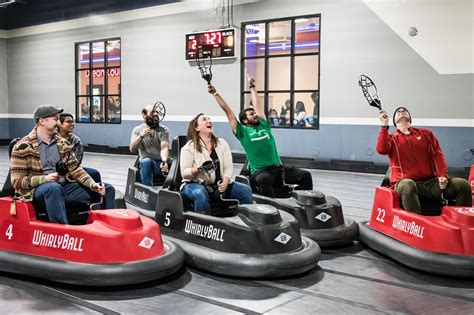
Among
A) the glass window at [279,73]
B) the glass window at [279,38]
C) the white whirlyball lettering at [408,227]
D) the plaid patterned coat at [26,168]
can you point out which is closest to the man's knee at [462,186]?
the white whirlyball lettering at [408,227]

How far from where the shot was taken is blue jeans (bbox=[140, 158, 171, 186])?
555 cm

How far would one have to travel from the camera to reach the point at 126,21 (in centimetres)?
1334

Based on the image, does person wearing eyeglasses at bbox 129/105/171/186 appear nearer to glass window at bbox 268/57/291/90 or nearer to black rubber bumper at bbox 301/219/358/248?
black rubber bumper at bbox 301/219/358/248

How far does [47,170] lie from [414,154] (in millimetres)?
2626

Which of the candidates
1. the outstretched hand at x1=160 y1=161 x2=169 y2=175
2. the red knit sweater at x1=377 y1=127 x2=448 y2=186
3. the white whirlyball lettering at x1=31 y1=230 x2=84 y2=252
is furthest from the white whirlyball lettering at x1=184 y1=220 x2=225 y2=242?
the outstretched hand at x1=160 y1=161 x2=169 y2=175

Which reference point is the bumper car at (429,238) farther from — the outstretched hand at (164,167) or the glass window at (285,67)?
the glass window at (285,67)

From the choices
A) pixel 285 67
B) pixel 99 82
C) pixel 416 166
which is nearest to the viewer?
pixel 416 166

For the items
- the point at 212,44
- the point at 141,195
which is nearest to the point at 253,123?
the point at 141,195

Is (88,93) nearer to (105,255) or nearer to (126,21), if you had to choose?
(126,21)

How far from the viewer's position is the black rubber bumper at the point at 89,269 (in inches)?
125

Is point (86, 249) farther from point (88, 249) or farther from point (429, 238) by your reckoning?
point (429, 238)

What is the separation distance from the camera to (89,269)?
3193 millimetres

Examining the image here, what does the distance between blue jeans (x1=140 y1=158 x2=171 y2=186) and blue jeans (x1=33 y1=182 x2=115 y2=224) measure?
170 cm

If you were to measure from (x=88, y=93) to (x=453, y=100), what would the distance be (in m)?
9.19
